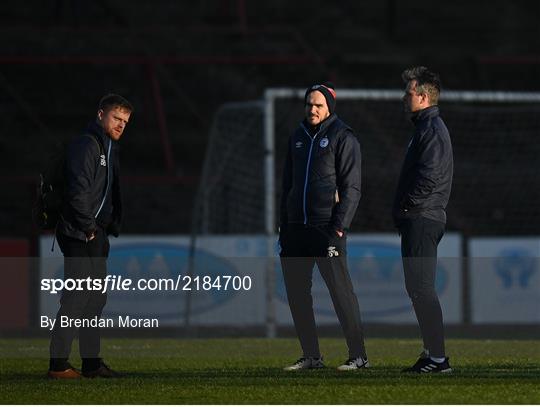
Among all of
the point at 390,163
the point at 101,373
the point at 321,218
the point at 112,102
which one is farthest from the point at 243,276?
the point at 390,163

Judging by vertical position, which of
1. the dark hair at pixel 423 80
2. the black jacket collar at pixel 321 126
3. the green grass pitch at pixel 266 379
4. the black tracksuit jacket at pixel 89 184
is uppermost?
the dark hair at pixel 423 80

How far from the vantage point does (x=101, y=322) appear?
10227 mm

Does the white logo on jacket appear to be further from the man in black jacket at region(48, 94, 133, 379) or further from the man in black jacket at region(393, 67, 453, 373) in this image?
the man in black jacket at region(48, 94, 133, 379)

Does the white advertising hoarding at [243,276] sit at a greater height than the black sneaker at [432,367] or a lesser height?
greater

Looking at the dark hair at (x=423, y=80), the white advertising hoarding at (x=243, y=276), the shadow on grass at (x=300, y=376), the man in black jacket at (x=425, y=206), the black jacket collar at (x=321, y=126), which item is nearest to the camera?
the shadow on grass at (x=300, y=376)

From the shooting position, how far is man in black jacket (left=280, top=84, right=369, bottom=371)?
9.95m

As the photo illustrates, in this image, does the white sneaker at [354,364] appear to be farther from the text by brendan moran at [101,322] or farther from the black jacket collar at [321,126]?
the text by brendan moran at [101,322]

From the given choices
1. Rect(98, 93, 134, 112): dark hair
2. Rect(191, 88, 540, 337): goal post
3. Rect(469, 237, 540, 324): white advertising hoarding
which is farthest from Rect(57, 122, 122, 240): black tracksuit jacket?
Rect(191, 88, 540, 337): goal post

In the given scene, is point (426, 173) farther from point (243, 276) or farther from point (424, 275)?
point (243, 276)

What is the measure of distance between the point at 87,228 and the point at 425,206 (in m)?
2.20

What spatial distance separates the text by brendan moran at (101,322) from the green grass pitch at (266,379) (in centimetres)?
30

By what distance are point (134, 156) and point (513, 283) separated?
10974 mm

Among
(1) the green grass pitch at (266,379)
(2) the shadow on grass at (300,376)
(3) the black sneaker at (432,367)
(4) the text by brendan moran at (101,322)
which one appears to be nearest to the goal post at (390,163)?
(1) the green grass pitch at (266,379)

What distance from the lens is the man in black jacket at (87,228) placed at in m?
9.69
